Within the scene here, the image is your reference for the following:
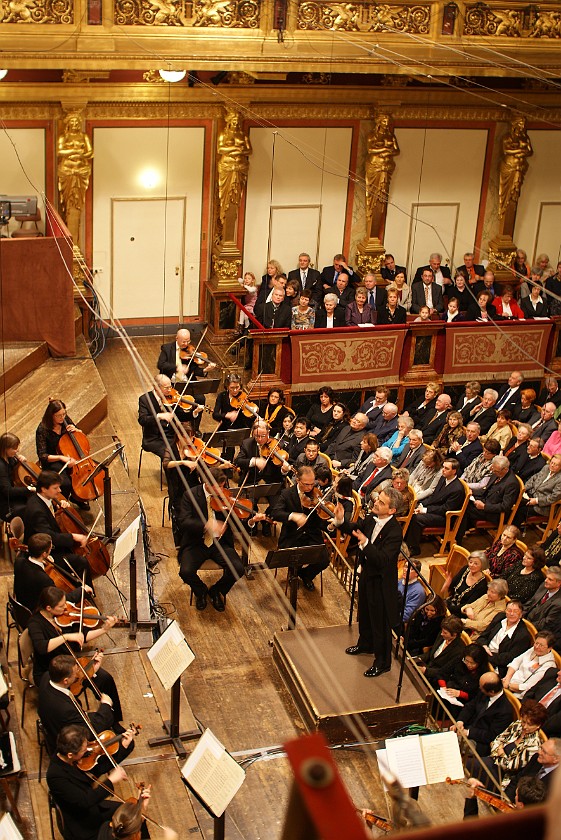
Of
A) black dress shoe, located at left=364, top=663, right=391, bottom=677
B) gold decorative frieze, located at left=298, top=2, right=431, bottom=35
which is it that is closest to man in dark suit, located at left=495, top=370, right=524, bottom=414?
gold decorative frieze, located at left=298, top=2, right=431, bottom=35

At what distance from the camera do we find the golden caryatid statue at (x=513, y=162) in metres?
14.1

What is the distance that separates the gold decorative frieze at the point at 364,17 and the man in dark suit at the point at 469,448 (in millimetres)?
4829

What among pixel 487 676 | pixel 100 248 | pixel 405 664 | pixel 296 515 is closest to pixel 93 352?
pixel 100 248

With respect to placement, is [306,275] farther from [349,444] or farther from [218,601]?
[218,601]

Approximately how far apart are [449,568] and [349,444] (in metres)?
1.82

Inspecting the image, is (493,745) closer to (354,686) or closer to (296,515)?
(354,686)

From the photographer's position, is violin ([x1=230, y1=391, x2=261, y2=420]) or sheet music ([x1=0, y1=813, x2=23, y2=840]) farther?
violin ([x1=230, y1=391, x2=261, y2=420])

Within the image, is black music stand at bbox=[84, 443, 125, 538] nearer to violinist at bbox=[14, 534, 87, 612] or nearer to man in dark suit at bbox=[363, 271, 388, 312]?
violinist at bbox=[14, 534, 87, 612]

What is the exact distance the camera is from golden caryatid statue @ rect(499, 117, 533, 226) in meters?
14.1

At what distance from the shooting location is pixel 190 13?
11.0 metres

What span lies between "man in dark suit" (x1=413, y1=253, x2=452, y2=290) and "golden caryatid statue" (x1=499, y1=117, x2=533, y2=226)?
158 cm

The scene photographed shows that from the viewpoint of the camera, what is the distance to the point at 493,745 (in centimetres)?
641

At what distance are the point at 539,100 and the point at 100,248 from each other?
20.6 ft

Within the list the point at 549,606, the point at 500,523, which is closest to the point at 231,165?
the point at 500,523
